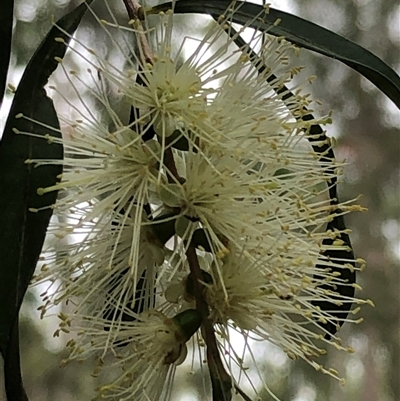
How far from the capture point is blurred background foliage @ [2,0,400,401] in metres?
1.19

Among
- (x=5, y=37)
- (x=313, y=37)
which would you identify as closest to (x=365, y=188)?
(x=313, y=37)

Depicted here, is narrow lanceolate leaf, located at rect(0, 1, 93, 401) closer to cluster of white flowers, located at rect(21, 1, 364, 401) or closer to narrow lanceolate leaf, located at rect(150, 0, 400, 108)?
cluster of white flowers, located at rect(21, 1, 364, 401)

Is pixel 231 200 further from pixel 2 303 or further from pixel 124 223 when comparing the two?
pixel 2 303

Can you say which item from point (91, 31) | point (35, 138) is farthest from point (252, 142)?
point (91, 31)

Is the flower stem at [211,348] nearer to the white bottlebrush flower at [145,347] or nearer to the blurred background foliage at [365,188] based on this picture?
the white bottlebrush flower at [145,347]

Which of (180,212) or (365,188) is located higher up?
(365,188)

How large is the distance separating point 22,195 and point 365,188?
87 centimetres

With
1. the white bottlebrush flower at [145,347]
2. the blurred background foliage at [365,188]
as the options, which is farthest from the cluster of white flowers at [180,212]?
the blurred background foliage at [365,188]

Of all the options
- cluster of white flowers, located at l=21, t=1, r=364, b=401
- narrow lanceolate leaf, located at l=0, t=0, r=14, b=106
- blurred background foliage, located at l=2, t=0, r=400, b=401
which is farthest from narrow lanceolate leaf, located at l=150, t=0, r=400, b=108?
blurred background foliage, located at l=2, t=0, r=400, b=401

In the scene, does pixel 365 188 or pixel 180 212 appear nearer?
pixel 180 212

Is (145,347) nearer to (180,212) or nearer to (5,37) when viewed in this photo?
(180,212)

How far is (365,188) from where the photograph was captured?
1.27 metres

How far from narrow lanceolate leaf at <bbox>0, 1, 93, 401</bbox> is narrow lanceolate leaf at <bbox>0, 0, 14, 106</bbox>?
16 mm

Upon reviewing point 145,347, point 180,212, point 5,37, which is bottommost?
point 145,347
